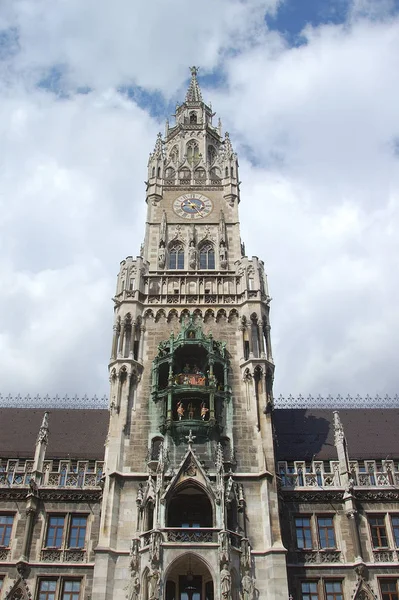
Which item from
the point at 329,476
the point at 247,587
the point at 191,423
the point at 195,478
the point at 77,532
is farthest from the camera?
the point at 329,476

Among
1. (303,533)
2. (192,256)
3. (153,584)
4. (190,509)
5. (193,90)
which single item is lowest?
(153,584)

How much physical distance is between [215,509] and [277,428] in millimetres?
9439

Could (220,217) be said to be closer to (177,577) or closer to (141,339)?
(141,339)

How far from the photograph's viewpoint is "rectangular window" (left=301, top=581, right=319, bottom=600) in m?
27.0

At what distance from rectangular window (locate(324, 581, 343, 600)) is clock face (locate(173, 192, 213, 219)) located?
2173 cm

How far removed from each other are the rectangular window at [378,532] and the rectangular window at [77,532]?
1248 centimetres

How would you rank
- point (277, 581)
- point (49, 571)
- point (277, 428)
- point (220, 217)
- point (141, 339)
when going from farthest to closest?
point (220, 217)
point (277, 428)
point (141, 339)
point (49, 571)
point (277, 581)

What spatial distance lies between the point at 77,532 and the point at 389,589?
13.3 m

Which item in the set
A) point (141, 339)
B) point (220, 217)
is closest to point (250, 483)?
point (141, 339)

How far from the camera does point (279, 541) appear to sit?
26422mm

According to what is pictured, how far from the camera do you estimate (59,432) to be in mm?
34844

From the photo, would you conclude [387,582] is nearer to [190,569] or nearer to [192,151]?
[190,569]

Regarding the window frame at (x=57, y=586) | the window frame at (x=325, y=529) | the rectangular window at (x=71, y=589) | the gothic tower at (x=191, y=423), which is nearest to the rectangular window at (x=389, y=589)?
the window frame at (x=325, y=529)

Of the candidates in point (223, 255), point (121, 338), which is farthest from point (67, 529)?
point (223, 255)
